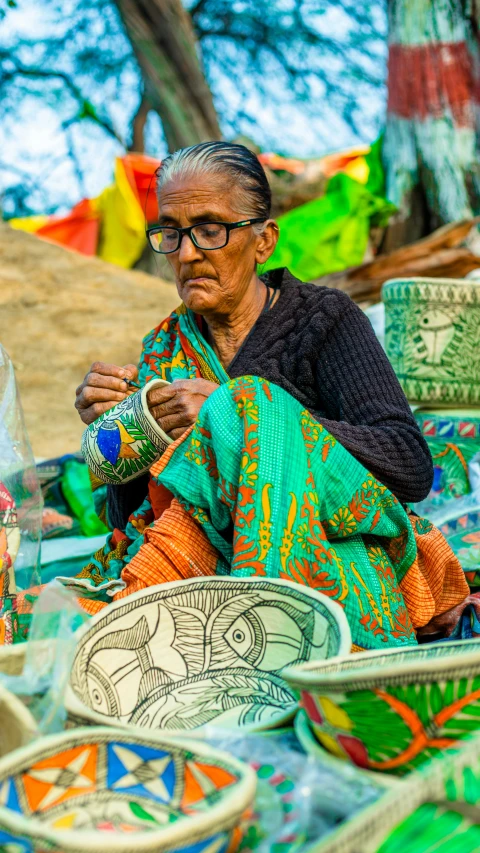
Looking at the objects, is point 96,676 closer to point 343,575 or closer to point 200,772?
point 200,772

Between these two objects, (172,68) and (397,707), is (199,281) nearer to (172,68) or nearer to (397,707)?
(397,707)

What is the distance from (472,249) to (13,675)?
4861 millimetres

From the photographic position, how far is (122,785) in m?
1.14

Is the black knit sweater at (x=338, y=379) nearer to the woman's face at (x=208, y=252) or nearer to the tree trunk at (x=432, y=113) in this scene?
the woman's face at (x=208, y=252)

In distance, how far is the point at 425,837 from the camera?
105 cm

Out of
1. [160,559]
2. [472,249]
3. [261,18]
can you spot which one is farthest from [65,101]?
[160,559]

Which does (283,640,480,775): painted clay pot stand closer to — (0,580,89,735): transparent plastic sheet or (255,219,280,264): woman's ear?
(0,580,89,735): transparent plastic sheet

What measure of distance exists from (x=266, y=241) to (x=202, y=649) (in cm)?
127

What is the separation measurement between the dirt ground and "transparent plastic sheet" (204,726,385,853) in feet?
13.8

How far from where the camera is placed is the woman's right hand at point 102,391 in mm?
2258

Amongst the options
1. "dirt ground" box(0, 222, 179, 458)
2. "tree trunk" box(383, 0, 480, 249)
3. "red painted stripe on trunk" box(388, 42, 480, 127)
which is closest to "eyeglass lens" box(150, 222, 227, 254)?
"dirt ground" box(0, 222, 179, 458)

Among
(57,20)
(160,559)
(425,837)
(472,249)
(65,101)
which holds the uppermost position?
(57,20)

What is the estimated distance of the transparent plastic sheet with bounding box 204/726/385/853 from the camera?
Answer: 43.3 inches

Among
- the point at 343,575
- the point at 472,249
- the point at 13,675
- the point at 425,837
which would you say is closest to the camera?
the point at 425,837
